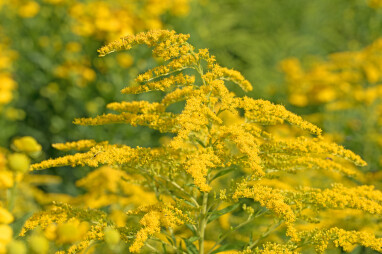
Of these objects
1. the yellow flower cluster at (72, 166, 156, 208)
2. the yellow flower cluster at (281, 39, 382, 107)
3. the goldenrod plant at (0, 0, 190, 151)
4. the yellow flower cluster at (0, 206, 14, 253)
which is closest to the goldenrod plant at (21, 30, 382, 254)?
the yellow flower cluster at (0, 206, 14, 253)

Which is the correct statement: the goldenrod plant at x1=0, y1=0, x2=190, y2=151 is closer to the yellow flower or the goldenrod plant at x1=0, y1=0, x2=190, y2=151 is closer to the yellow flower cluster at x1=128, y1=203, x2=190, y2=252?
the yellow flower

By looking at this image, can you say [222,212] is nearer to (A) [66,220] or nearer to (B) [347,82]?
(A) [66,220]

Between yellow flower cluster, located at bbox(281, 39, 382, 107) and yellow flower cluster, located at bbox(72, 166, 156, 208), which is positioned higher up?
yellow flower cluster, located at bbox(281, 39, 382, 107)

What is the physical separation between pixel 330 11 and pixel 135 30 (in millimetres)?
6349

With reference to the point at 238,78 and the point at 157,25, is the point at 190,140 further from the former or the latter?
the point at 157,25

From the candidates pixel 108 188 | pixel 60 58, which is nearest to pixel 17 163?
pixel 108 188

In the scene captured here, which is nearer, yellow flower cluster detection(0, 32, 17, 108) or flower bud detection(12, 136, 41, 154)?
flower bud detection(12, 136, 41, 154)

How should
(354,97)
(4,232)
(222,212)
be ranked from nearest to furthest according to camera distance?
(4,232) < (222,212) < (354,97)

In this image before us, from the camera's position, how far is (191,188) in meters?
1.75

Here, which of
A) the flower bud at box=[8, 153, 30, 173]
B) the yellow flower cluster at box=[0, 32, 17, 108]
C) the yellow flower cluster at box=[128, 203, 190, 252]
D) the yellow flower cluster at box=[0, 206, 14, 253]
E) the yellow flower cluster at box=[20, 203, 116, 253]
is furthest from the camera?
the yellow flower cluster at box=[0, 32, 17, 108]

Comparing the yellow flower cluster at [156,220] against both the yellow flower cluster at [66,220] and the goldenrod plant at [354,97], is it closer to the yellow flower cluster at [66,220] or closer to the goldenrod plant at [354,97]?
the yellow flower cluster at [66,220]

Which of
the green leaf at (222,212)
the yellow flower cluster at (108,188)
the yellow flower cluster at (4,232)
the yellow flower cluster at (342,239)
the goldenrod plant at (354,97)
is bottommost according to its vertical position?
the yellow flower cluster at (4,232)

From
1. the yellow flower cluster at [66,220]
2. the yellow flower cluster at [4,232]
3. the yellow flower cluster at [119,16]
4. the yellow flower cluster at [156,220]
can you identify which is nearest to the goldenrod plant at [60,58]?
the yellow flower cluster at [119,16]

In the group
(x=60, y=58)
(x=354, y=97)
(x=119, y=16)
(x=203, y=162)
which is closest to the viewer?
(x=203, y=162)
